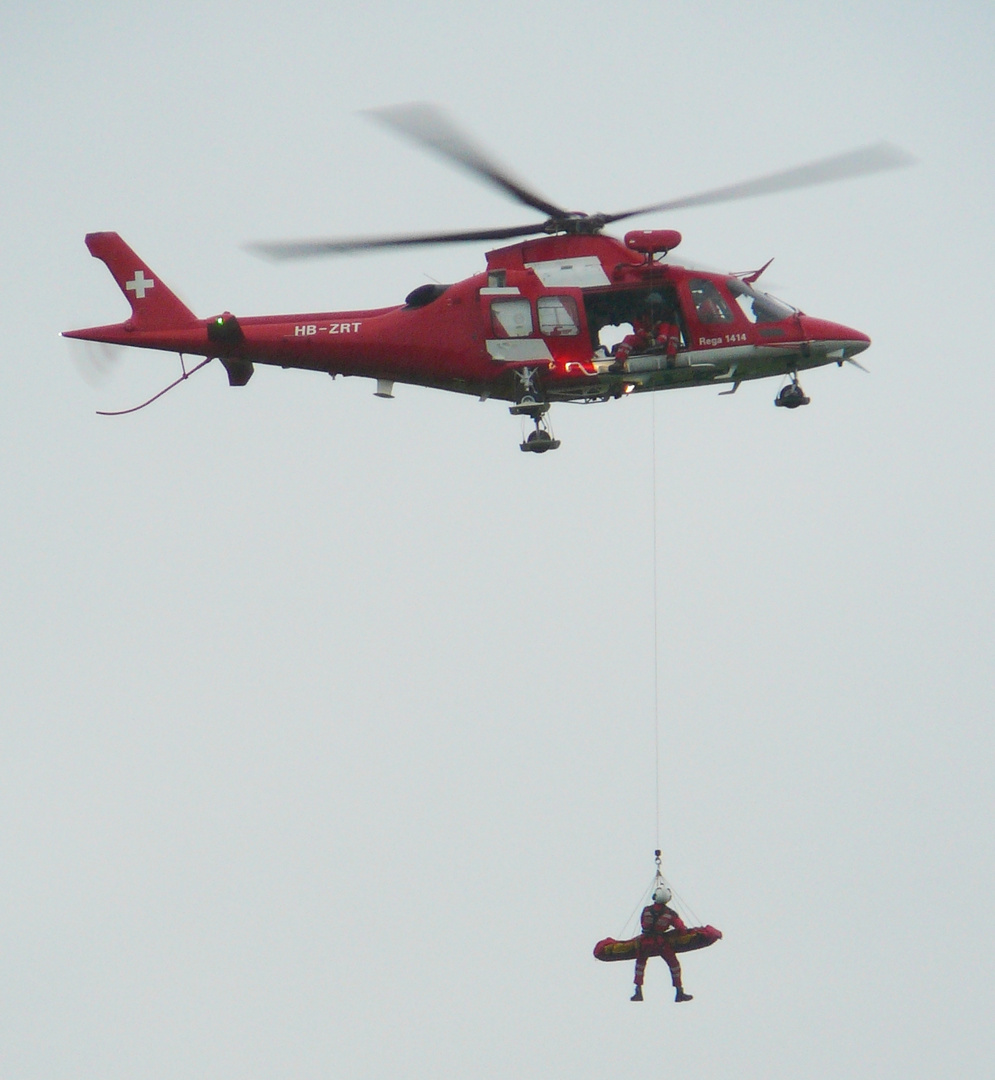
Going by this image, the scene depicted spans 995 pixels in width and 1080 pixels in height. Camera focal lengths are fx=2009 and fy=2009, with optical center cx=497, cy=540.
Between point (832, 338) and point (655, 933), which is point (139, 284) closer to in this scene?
point (832, 338)

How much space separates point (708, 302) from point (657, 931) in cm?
898

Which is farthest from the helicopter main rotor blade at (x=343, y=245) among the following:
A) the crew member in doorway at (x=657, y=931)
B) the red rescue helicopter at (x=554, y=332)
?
the crew member in doorway at (x=657, y=931)

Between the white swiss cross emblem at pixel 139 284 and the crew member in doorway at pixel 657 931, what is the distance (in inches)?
456

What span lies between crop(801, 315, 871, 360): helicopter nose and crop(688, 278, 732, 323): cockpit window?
1.27 m

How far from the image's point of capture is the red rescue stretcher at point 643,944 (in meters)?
27.7

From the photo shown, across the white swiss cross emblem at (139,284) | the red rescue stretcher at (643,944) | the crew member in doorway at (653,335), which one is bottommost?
the red rescue stretcher at (643,944)

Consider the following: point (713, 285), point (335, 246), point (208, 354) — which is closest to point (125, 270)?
point (208, 354)

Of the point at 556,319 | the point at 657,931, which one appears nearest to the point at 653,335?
the point at 556,319

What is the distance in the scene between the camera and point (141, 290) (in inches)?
1189

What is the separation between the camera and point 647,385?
28.8 meters

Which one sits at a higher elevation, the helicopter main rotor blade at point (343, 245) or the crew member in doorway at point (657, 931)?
the helicopter main rotor blade at point (343, 245)

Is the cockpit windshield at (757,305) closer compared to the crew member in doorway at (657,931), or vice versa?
the crew member in doorway at (657,931)

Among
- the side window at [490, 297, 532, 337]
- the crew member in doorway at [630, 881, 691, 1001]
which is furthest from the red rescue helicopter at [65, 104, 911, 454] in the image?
the crew member in doorway at [630, 881, 691, 1001]

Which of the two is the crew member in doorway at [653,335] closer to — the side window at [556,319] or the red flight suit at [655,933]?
the side window at [556,319]
